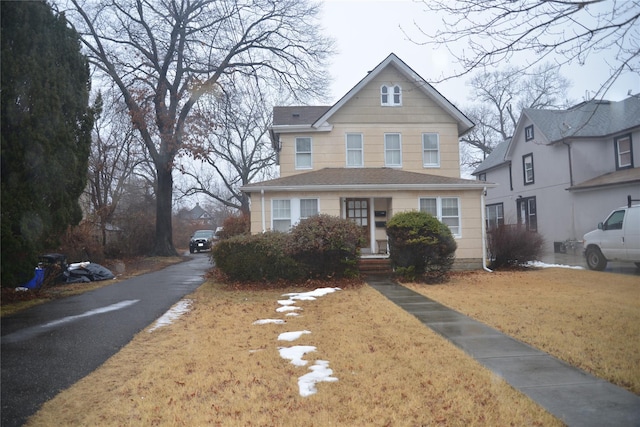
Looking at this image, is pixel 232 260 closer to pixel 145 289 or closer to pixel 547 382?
pixel 145 289

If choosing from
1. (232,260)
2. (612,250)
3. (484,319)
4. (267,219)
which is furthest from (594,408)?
(267,219)

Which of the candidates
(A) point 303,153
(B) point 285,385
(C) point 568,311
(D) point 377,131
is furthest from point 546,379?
(A) point 303,153

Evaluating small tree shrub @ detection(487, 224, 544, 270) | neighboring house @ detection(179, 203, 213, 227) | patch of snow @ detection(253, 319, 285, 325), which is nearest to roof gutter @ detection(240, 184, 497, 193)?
small tree shrub @ detection(487, 224, 544, 270)

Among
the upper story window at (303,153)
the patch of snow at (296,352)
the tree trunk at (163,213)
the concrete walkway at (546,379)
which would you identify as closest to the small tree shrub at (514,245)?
the upper story window at (303,153)

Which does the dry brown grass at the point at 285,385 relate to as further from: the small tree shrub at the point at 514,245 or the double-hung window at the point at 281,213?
the small tree shrub at the point at 514,245

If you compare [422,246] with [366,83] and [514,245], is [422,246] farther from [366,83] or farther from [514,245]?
[366,83]

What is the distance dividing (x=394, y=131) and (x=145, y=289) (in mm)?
11000

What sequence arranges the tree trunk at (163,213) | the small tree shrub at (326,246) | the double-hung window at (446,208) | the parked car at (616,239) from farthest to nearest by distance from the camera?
the tree trunk at (163,213)
the double-hung window at (446,208)
the small tree shrub at (326,246)
the parked car at (616,239)

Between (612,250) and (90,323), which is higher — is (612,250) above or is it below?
above

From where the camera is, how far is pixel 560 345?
18.6ft

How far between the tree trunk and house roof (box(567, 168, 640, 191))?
Answer: 68.8 feet

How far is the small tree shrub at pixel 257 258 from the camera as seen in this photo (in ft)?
40.2

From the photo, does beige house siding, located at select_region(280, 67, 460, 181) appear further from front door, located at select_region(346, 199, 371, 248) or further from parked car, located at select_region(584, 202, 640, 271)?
parked car, located at select_region(584, 202, 640, 271)

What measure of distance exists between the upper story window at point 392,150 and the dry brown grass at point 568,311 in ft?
19.6
